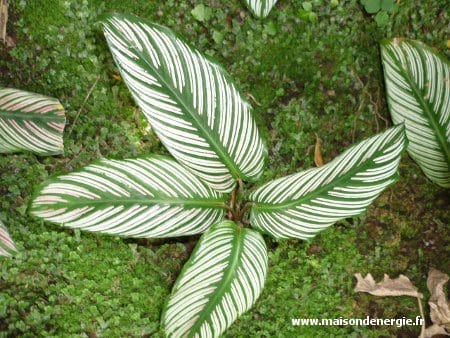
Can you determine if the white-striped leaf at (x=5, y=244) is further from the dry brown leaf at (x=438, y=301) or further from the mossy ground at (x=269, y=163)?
the dry brown leaf at (x=438, y=301)

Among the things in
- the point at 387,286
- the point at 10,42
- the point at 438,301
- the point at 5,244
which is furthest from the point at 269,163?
the point at 10,42

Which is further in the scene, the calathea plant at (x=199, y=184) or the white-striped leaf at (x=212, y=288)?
the white-striped leaf at (x=212, y=288)

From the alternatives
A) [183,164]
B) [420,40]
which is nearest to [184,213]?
[183,164]

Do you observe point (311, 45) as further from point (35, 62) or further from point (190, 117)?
point (35, 62)

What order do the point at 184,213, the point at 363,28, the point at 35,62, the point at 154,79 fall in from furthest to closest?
the point at 363,28 < the point at 35,62 < the point at 184,213 < the point at 154,79

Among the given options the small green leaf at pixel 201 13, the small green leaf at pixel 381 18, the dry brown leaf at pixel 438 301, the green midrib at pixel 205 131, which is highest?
the small green leaf at pixel 201 13

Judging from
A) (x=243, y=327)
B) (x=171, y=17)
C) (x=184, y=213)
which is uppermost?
(x=171, y=17)

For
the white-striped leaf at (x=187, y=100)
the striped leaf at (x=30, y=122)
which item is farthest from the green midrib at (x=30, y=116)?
the white-striped leaf at (x=187, y=100)
